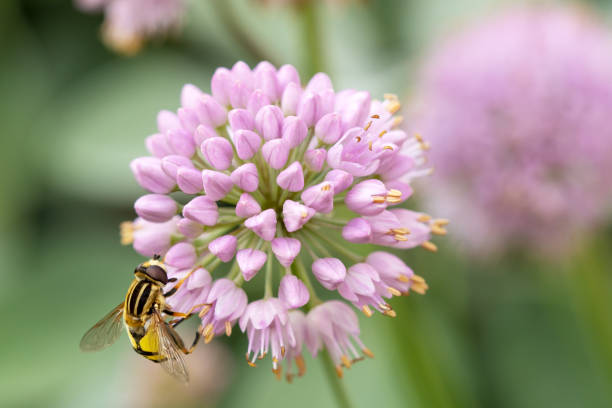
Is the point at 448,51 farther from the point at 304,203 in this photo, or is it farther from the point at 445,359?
the point at 304,203

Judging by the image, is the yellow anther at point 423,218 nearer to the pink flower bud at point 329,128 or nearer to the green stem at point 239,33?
the pink flower bud at point 329,128

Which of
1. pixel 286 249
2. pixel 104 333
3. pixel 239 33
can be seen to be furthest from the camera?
pixel 239 33

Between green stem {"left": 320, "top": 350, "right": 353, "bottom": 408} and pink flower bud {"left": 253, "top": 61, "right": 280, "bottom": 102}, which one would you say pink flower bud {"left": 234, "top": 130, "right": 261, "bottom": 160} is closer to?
pink flower bud {"left": 253, "top": 61, "right": 280, "bottom": 102}

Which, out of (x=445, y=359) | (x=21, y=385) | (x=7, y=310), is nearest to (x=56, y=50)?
(x=7, y=310)

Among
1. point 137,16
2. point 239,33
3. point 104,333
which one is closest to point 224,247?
point 104,333

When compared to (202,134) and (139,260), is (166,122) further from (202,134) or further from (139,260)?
(139,260)
